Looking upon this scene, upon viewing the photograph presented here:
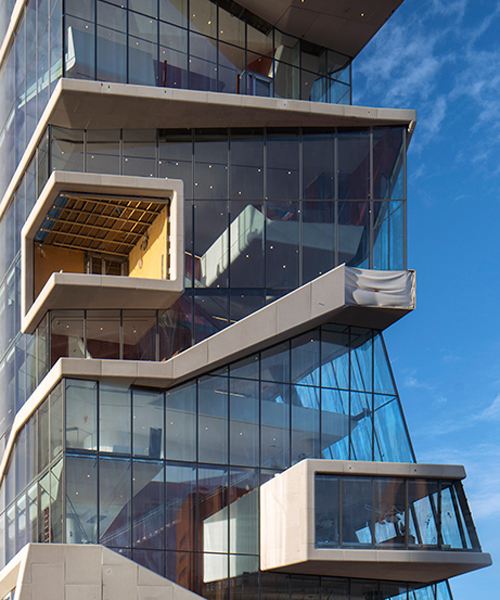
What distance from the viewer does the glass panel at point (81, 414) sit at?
117 ft

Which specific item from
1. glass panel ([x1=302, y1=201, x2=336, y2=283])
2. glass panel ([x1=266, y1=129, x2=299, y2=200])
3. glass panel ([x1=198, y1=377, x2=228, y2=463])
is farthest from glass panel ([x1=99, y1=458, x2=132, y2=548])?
glass panel ([x1=266, y1=129, x2=299, y2=200])

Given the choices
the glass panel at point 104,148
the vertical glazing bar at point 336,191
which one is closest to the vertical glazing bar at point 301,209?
the vertical glazing bar at point 336,191

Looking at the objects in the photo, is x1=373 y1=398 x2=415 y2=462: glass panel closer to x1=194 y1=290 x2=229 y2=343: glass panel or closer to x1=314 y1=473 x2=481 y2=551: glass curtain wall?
x1=314 y1=473 x2=481 y2=551: glass curtain wall

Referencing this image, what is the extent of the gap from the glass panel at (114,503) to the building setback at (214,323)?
72mm

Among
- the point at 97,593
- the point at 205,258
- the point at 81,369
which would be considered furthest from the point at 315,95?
the point at 97,593

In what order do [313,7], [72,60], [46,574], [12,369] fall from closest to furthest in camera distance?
[46,574]
[72,60]
[313,7]
[12,369]

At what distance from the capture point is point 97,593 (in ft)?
110

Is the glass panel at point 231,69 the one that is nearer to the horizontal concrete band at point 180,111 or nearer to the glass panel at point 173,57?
the glass panel at point 173,57

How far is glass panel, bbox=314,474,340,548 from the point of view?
3402cm

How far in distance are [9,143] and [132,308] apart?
1450cm

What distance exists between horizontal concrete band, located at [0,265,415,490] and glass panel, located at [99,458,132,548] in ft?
10.3

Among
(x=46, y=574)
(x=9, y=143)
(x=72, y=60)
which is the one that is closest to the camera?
(x=46, y=574)

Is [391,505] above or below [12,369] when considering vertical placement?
below

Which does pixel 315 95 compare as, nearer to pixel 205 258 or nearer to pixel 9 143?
pixel 205 258
